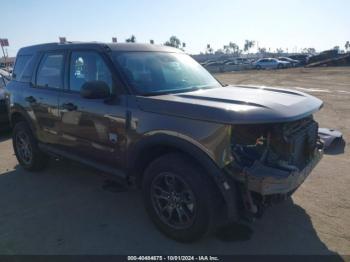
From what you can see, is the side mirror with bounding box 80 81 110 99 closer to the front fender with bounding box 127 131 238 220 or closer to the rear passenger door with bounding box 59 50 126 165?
the rear passenger door with bounding box 59 50 126 165

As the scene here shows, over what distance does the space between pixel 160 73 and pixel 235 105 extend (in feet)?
4.34

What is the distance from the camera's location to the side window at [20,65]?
18.6ft

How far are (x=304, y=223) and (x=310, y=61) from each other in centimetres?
4550

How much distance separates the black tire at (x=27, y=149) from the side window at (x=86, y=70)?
1543mm

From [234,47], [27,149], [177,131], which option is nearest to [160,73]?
[177,131]

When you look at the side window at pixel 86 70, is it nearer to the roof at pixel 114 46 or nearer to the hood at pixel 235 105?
the roof at pixel 114 46

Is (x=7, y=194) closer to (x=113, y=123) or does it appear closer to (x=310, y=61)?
(x=113, y=123)

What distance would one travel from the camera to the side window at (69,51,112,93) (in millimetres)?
4109

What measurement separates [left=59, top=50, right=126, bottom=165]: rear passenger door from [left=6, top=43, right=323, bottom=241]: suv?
0.04 feet

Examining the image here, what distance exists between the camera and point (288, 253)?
3350 millimetres

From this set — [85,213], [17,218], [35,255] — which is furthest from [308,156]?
[17,218]

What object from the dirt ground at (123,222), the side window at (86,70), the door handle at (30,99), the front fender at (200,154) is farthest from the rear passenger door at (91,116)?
the door handle at (30,99)

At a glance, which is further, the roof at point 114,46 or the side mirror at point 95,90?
the roof at point 114,46

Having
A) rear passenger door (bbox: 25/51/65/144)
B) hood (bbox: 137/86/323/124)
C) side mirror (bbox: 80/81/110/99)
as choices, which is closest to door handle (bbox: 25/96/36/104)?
rear passenger door (bbox: 25/51/65/144)
